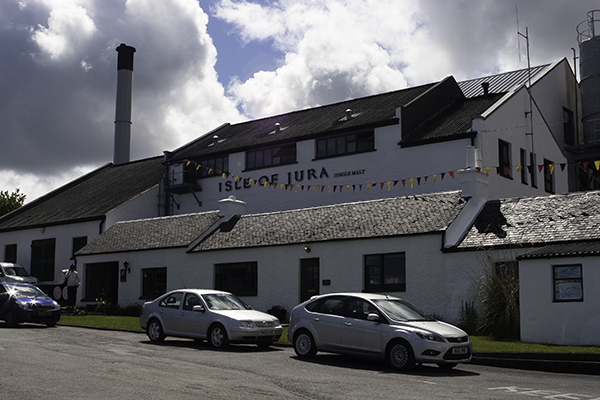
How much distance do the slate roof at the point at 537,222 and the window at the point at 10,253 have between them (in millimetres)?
28683

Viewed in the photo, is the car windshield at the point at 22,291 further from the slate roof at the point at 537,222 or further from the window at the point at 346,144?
the window at the point at 346,144

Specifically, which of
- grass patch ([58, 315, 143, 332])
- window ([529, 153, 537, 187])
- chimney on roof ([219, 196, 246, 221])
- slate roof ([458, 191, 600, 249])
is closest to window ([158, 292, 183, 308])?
grass patch ([58, 315, 143, 332])

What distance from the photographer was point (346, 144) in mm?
33188

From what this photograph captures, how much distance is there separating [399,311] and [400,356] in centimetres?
132

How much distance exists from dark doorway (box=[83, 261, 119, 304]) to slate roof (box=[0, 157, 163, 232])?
4.10m

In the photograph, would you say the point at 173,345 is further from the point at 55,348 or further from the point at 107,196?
the point at 107,196

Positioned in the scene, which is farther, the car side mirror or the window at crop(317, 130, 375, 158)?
the window at crop(317, 130, 375, 158)

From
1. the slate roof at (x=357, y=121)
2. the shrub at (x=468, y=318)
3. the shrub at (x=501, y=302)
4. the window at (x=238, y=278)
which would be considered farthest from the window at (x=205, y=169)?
the shrub at (x=501, y=302)

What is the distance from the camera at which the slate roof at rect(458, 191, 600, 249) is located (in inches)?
732

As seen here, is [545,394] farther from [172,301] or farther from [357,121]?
[357,121]

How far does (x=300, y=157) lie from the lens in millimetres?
34562

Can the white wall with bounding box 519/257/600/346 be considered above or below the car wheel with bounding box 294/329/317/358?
above

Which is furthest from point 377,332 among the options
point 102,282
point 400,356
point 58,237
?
point 58,237

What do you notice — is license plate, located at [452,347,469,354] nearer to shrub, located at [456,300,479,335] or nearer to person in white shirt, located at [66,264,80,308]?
shrub, located at [456,300,479,335]
